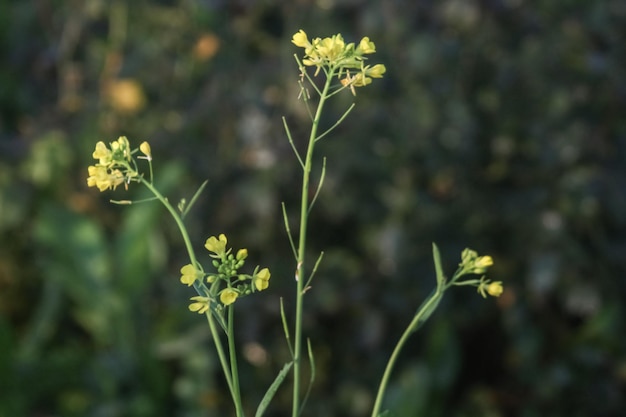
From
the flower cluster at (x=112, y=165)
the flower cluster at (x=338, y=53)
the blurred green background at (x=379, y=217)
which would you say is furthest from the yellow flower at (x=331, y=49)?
the blurred green background at (x=379, y=217)

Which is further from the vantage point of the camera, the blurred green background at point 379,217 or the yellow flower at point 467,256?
the blurred green background at point 379,217

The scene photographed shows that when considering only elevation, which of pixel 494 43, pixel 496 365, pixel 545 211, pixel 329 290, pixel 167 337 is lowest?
pixel 496 365

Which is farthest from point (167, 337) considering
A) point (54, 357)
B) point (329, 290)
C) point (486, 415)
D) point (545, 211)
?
point (545, 211)

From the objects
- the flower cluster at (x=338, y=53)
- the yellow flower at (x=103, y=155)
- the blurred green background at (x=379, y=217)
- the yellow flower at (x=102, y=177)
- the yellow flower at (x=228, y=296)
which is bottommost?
the blurred green background at (x=379, y=217)

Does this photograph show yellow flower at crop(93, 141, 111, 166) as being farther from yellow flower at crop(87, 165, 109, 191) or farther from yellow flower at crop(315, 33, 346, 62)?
yellow flower at crop(315, 33, 346, 62)

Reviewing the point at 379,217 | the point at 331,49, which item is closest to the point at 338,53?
the point at 331,49

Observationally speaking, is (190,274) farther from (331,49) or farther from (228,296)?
(331,49)

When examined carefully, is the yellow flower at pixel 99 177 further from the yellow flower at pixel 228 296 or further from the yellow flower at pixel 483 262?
the yellow flower at pixel 483 262

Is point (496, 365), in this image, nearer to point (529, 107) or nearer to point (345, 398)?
point (345, 398)
